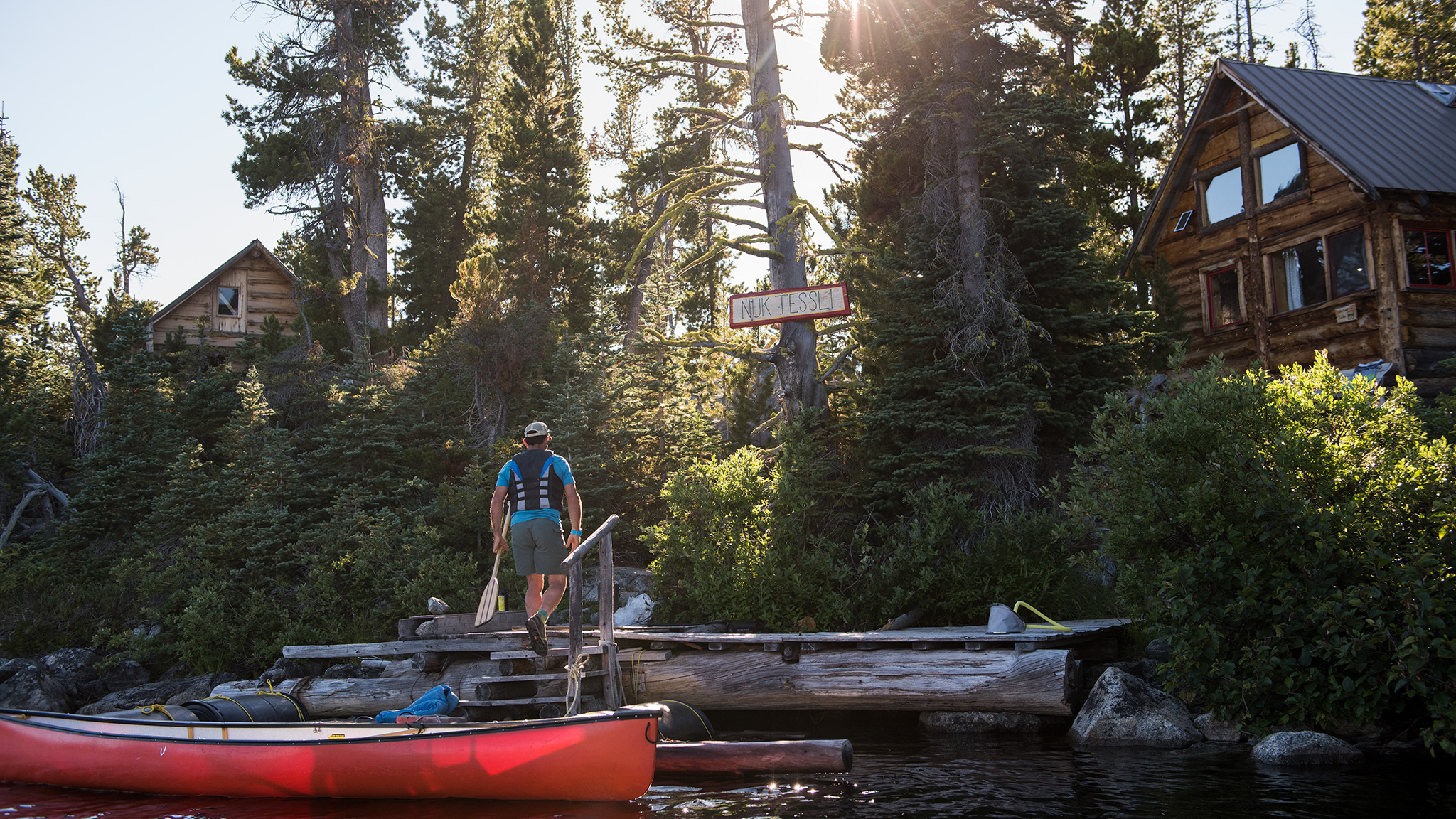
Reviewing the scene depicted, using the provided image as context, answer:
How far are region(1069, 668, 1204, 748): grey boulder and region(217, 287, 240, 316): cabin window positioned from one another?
25.1m

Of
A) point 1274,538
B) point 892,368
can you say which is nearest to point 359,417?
point 892,368

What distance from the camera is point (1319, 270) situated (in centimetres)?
1869

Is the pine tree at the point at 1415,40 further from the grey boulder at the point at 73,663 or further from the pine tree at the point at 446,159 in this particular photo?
the grey boulder at the point at 73,663

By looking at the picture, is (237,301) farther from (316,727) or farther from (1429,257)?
(1429,257)

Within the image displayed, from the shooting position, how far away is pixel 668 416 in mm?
18156

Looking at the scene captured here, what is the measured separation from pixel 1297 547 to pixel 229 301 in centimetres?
2675

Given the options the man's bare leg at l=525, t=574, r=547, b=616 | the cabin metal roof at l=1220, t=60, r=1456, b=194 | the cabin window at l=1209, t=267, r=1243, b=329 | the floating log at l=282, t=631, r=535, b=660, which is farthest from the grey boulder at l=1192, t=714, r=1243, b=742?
the cabin window at l=1209, t=267, r=1243, b=329

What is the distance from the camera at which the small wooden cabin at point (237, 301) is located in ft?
86.1

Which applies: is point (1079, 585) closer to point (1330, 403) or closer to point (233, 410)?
point (1330, 403)

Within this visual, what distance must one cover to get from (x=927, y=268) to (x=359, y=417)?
10.4 metres

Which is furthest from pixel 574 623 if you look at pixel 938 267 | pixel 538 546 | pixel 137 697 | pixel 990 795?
pixel 938 267

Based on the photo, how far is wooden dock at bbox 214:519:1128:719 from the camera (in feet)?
31.7

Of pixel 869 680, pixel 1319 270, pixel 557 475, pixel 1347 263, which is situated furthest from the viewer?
pixel 1319 270

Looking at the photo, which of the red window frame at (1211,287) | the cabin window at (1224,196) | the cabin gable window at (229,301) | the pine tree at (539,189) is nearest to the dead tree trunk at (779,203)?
the pine tree at (539,189)
